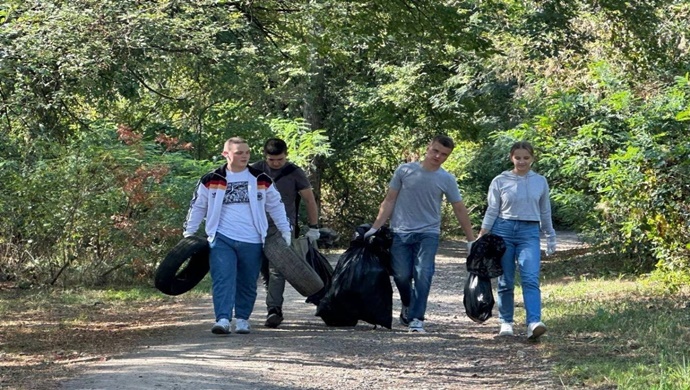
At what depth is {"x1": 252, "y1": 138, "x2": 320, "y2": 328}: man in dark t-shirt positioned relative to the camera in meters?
11.8

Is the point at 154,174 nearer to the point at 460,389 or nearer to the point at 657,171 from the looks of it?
the point at 657,171

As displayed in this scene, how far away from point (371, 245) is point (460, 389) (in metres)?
3.39

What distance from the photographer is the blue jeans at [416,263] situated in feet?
37.3

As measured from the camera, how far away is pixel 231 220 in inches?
431

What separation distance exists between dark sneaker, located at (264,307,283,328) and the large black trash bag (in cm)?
205

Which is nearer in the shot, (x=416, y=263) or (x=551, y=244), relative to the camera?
(x=551, y=244)

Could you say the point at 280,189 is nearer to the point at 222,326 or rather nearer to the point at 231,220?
the point at 231,220

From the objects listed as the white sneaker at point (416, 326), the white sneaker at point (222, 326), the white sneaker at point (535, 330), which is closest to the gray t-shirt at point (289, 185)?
the white sneaker at point (222, 326)

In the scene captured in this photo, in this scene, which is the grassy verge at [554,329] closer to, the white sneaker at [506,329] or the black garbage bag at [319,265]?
the white sneaker at [506,329]

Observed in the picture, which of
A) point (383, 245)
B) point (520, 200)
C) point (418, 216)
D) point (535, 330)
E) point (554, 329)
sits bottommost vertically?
point (554, 329)

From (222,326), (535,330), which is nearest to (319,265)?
(222,326)

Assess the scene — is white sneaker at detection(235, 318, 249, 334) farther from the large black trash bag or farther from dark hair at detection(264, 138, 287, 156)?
the large black trash bag

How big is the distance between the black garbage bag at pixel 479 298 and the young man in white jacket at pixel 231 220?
205 cm

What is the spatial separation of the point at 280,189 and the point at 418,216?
4.91ft
